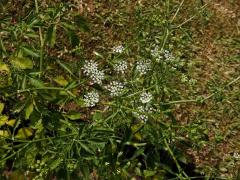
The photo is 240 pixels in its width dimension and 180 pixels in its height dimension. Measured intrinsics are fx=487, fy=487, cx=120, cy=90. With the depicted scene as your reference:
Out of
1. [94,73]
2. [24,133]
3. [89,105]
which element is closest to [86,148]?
[89,105]

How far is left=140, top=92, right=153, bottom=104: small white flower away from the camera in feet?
9.35

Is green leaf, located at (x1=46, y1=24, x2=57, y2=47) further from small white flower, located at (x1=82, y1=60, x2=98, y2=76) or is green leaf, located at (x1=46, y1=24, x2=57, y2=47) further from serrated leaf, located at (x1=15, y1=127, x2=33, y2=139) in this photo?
serrated leaf, located at (x1=15, y1=127, x2=33, y2=139)

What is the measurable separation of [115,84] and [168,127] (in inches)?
18.5

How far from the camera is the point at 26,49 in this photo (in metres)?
2.80

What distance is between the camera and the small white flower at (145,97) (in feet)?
9.35

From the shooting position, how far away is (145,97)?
2877mm

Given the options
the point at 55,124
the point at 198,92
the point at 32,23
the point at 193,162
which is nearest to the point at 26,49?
the point at 32,23

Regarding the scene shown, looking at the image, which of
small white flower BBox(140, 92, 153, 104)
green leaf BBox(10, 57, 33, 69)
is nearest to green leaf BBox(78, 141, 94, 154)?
small white flower BBox(140, 92, 153, 104)

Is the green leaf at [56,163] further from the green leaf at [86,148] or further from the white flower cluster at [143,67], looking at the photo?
the white flower cluster at [143,67]

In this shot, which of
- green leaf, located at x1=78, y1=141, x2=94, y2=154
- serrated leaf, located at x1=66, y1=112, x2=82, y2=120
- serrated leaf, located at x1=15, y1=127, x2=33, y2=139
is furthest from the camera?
serrated leaf, located at x1=15, y1=127, x2=33, y2=139

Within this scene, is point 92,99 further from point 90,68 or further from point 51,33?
point 51,33

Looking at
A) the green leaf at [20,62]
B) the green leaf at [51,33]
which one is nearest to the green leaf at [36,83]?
the green leaf at [20,62]

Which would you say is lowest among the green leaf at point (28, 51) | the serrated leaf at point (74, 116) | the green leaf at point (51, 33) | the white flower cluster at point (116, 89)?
the serrated leaf at point (74, 116)

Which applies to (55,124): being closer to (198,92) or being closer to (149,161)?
(149,161)
